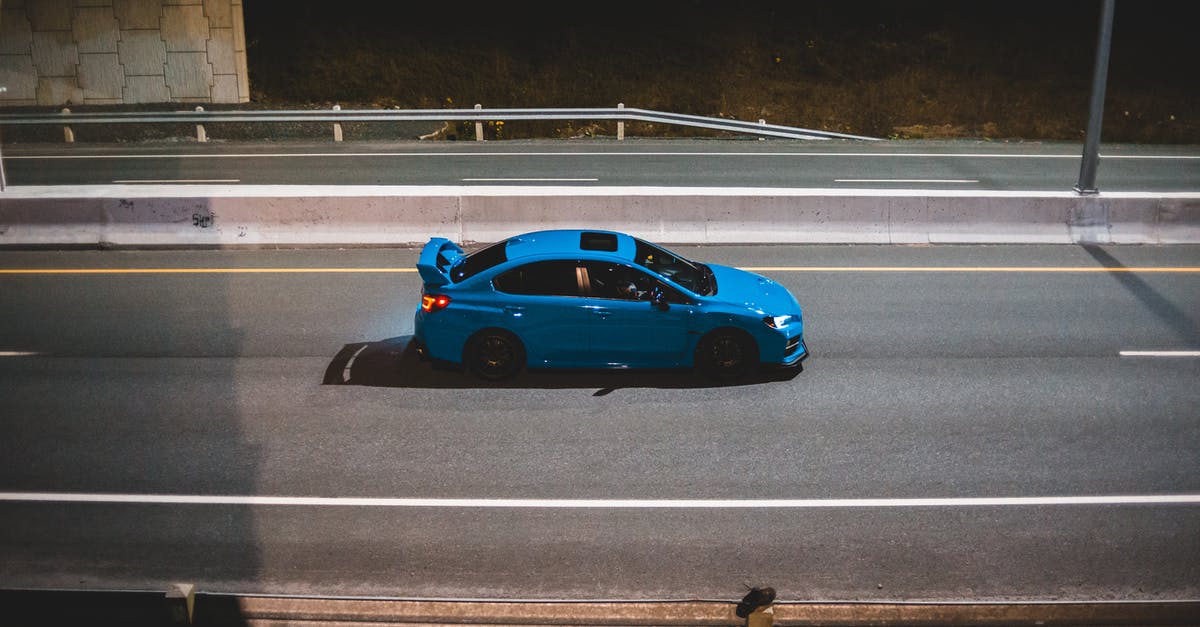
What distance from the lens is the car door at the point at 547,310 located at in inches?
369

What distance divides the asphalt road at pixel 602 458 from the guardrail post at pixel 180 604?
1320mm

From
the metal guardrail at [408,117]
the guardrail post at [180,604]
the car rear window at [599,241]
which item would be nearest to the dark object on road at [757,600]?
the guardrail post at [180,604]

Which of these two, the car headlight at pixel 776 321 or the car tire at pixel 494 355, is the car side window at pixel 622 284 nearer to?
the car headlight at pixel 776 321

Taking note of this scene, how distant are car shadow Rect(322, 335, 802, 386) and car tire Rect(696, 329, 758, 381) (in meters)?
0.11

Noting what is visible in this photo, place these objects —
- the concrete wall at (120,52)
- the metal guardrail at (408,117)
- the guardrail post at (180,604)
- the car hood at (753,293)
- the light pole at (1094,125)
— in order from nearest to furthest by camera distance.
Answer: the guardrail post at (180,604), the car hood at (753,293), the light pole at (1094,125), the metal guardrail at (408,117), the concrete wall at (120,52)

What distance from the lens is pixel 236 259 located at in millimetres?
14391

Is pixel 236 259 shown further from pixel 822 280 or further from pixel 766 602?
pixel 766 602

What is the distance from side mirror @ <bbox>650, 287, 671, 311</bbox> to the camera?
9.31m

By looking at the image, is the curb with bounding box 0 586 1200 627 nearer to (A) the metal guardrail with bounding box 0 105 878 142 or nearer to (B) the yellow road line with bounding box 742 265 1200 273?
(B) the yellow road line with bounding box 742 265 1200 273

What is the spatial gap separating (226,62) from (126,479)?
2576cm

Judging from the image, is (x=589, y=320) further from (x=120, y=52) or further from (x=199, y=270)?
(x=120, y=52)

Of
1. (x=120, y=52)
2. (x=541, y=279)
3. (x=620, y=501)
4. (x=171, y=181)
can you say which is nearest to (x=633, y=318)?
(x=541, y=279)

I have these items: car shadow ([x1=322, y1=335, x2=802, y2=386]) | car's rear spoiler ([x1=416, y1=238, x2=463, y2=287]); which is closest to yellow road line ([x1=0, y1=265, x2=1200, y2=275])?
car's rear spoiler ([x1=416, y1=238, x2=463, y2=287])

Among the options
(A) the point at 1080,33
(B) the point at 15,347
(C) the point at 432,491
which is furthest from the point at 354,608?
(A) the point at 1080,33
